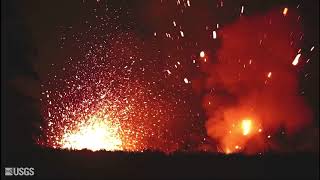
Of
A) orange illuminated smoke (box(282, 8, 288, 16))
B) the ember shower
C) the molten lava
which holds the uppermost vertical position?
orange illuminated smoke (box(282, 8, 288, 16))

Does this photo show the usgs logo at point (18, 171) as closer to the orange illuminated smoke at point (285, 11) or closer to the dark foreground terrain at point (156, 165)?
the dark foreground terrain at point (156, 165)

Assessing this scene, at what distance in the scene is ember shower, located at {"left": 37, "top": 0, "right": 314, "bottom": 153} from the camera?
39.3 feet

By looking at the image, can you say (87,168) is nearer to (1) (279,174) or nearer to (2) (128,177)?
(2) (128,177)

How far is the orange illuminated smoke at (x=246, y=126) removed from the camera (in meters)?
11.8

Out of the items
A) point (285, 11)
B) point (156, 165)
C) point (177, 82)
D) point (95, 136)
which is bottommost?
point (156, 165)

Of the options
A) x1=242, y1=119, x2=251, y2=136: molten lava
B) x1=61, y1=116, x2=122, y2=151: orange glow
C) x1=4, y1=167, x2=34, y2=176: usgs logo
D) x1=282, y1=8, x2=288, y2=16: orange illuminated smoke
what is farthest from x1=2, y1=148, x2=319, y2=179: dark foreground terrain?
x1=282, y1=8, x2=288, y2=16: orange illuminated smoke

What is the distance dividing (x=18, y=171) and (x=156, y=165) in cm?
204

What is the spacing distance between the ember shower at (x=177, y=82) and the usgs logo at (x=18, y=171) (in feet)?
13.6

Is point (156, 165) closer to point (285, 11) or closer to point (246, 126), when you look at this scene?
point (246, 126)

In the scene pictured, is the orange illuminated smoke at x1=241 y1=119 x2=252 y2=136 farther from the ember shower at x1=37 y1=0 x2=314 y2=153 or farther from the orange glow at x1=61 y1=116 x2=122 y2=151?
the orange glow at x1=61 y1=116 x2=122 y2=151

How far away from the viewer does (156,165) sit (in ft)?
23.7

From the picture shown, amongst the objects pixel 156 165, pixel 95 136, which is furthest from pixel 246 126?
pixel 156 165

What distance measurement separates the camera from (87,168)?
715cm

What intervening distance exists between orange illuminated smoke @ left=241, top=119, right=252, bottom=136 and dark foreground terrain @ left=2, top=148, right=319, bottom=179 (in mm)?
4082
